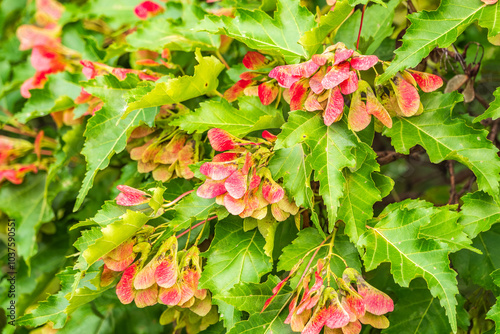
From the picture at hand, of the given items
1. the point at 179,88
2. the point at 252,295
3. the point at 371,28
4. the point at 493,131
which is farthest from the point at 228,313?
the point at 493,131

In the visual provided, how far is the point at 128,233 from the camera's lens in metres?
0.79

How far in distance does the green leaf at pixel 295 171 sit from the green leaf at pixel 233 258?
0.13m

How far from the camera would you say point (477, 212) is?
0.81m

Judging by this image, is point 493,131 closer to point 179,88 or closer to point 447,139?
point 447,139

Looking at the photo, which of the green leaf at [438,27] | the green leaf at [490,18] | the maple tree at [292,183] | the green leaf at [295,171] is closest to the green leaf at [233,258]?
the maple tree at [292,183]

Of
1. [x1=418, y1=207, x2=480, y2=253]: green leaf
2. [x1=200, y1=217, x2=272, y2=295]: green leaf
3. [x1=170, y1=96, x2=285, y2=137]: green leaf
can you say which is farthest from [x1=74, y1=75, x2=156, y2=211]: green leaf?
[x1=418, y1=207, x2=480, y2=253]: green leaf

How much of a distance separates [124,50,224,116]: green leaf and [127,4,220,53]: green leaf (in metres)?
0.14

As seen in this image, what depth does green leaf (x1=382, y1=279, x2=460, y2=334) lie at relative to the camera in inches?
35.6

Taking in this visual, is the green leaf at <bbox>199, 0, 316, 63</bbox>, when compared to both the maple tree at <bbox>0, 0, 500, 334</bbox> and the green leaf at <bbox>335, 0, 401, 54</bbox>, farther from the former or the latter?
the green leaf at <bbox>335, 0, 401, 54</bbox>

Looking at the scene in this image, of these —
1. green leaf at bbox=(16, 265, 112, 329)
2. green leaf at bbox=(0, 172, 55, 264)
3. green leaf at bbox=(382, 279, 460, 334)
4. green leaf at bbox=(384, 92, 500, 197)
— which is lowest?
green leaf at bbox=(0, 172, 55, 264)

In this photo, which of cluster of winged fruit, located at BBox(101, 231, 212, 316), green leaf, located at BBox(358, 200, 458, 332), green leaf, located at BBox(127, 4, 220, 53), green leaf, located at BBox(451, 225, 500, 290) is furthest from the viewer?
green leaf, located at BBox(127, 4, 220, 53)

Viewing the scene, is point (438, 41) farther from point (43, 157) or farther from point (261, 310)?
point (43, 157)

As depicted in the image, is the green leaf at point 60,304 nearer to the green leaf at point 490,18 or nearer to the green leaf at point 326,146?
the green leaf at point 326,146

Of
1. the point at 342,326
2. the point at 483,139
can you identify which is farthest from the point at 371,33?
the point at 342,326
